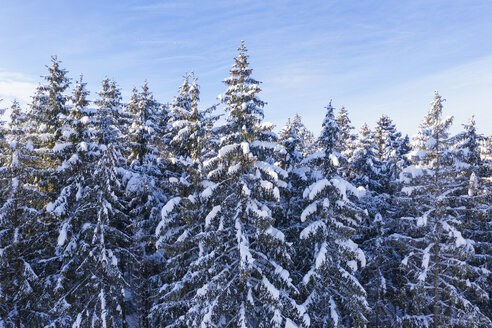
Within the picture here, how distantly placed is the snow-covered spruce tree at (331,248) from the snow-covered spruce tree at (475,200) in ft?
23.1

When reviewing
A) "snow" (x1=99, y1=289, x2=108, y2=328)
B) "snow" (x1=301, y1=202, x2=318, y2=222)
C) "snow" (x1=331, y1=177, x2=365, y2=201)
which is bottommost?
"snow" (x1=99, y1=289, x2=108, y2=328)

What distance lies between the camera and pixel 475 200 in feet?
61.5

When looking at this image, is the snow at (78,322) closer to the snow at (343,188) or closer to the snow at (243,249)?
the snow at (243,249)

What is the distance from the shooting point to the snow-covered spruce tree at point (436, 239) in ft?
56.1

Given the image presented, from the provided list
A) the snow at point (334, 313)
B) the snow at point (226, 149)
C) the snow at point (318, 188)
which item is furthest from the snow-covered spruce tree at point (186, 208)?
the snow at point (334, 313)

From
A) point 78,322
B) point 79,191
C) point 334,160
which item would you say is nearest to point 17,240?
point 79,191

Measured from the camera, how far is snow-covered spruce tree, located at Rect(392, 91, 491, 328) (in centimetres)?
1711

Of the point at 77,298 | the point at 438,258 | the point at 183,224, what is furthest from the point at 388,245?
the point at 77,298

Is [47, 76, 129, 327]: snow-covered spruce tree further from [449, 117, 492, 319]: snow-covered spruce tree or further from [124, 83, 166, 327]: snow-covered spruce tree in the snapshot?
[449, 117, 492, 319]: snow-covered spruce tree

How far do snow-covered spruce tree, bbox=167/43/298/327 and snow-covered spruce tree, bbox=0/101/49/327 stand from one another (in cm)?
902

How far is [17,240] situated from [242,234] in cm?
1234

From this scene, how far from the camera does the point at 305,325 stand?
13.7 metres

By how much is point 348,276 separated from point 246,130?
909 centimetres

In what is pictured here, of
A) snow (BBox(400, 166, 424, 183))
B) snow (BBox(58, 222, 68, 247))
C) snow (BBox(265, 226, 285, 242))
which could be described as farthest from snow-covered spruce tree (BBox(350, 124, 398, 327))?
snow (BBox(58, 222, 68, 247))
